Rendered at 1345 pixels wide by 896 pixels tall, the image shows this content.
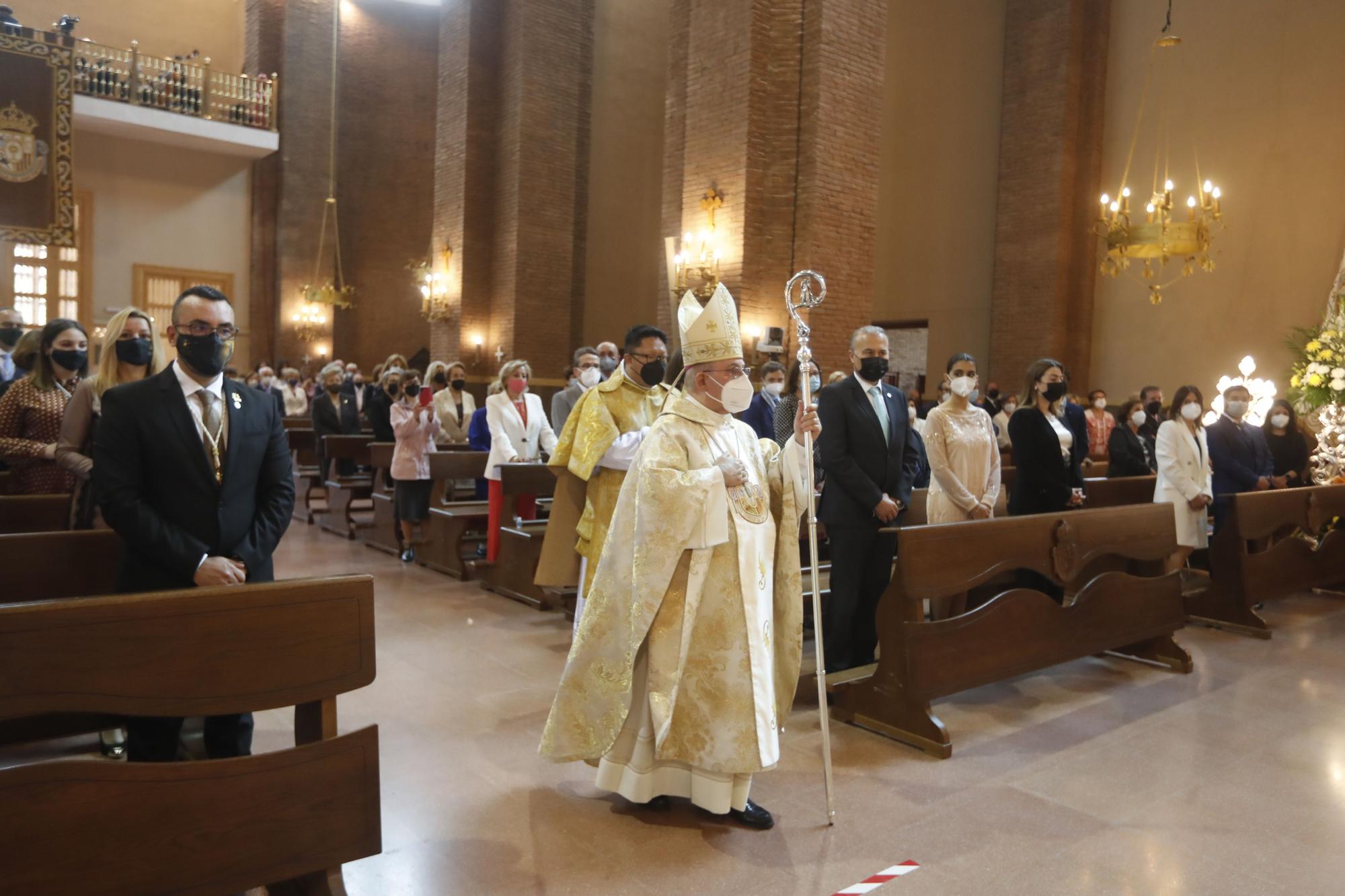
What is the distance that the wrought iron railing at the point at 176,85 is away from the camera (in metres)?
16.4

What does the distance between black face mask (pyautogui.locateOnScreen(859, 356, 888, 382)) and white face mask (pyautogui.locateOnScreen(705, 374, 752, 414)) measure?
1646 millimetres

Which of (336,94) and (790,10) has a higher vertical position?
(336,94)

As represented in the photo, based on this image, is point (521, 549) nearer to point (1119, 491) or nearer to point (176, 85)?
point (1119, 491)

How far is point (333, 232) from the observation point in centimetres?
1922

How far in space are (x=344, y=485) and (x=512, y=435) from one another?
302 cm

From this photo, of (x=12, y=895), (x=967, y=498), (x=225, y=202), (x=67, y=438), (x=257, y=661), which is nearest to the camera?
(x=12, y=895)

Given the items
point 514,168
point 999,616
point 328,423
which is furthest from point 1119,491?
point 514,168

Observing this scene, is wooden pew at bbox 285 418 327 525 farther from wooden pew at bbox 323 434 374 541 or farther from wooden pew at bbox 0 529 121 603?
wooden pew at bbox 0 529 121 603

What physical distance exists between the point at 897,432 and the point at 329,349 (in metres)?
16.4

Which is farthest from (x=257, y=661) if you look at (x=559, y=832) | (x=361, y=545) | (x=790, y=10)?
(x=790, y=10)

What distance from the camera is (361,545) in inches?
358

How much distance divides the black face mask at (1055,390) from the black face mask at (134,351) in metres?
4.82

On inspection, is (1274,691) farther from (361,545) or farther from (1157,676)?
(361,545)

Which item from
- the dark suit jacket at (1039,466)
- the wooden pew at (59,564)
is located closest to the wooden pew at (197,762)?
the wooden pew at (59,564)
